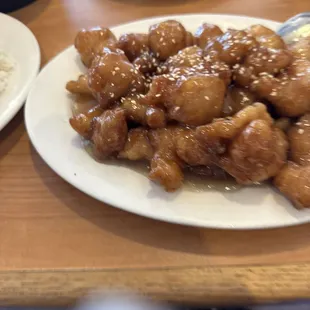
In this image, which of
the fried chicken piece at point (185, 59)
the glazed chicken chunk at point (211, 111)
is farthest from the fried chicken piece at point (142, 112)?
the fried chicken piece at point (185, 59)

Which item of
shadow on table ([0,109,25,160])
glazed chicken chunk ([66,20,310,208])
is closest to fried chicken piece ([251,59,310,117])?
glazed chicken chunk ([66,20,310,208])

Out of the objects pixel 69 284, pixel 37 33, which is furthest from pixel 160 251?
pixel 37 33

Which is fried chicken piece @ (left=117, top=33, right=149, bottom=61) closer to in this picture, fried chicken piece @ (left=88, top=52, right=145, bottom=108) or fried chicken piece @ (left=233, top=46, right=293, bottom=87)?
fried chicken piece @ (left=88, top=52, right=145, bottom=108)

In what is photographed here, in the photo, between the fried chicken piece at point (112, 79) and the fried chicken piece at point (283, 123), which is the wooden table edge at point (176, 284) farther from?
the fried chicken piece at point (112, 79)

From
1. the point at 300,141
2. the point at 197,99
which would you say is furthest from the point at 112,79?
the point at 300,141

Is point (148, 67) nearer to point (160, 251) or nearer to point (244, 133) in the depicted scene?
point (244, 133)

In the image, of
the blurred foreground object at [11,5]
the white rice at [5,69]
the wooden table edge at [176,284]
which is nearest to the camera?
the wooden table edge at [176,284]

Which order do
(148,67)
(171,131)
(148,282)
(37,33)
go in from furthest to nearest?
(37,33) < (148,67) < (171,131) < (148,282)
